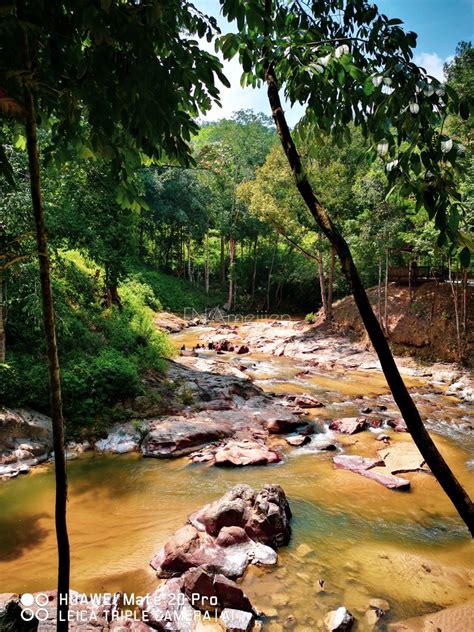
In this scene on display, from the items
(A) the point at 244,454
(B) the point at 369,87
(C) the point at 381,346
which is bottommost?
(A) the point at 244,454

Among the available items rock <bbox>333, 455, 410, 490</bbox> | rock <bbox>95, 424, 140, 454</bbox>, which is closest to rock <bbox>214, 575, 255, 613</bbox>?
rock <bbox>333, 455, 410, 490</bbox>

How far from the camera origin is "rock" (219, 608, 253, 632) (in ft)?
12.5

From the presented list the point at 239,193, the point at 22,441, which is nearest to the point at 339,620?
the point at 22,441

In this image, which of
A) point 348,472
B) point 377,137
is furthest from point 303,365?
point 377,137

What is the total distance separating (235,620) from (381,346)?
3148mm

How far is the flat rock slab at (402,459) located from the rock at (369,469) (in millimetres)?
248

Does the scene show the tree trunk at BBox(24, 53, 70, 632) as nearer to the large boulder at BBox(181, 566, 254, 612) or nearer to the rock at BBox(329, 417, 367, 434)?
the large boulder at BBox(181, 566, 254, 612)

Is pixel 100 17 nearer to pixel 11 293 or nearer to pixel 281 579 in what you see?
pixel 281 579

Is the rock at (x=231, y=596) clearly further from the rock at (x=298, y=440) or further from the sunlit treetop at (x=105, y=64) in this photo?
the rock at (x=298, y=440)

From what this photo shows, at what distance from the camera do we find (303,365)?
18.1 m

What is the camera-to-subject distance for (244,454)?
26.5ft

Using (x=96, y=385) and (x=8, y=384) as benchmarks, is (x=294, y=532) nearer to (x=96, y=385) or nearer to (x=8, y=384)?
(x=96, y=385)

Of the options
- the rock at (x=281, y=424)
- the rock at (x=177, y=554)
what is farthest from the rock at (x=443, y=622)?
the rock at (x=281, y=424)

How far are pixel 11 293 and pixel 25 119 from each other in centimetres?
820
